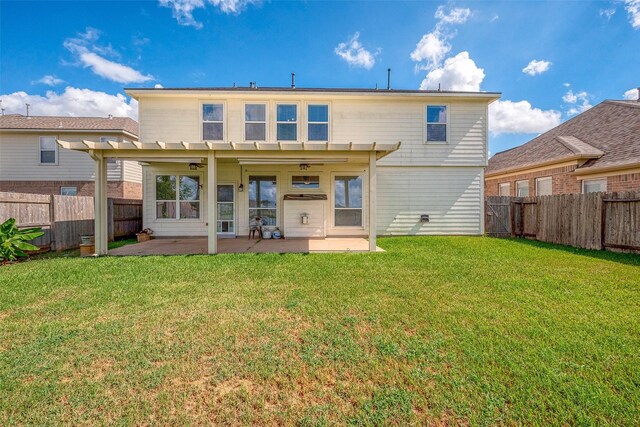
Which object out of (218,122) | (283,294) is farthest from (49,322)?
(218,122)

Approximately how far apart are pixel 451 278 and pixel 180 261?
6016 mm

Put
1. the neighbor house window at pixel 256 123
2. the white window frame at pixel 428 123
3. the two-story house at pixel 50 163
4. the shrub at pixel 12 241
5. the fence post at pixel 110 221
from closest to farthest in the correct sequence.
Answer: the shrub at pixel 12 241
the fence post at pixel 110 221
the neighbor house window at pixel 256 123
the white window frame at pixel 428 123
the two-story house at pixel 50 163

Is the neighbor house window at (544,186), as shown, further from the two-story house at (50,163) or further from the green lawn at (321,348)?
the two-story house at (50,163)

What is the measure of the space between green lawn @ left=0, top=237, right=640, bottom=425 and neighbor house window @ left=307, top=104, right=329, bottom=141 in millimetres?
6510

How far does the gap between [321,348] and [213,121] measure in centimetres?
966

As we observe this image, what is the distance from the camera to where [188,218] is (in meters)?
10.4

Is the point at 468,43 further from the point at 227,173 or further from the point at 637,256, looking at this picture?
the point at 227,173

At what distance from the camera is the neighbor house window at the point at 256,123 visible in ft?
33.4

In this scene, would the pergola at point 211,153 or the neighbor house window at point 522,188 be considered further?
the neighbor house window at point 522,188

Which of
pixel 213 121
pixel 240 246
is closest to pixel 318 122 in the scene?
pixel 213 121

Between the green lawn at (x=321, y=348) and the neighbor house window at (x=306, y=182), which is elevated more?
the neighbor house window at (x=306, y=182)

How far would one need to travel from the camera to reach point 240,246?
854cm

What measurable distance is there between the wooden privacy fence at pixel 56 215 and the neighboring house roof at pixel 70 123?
281 inches

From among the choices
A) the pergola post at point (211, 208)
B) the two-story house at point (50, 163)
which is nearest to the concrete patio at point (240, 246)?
the pergola post at point (211, 208)
